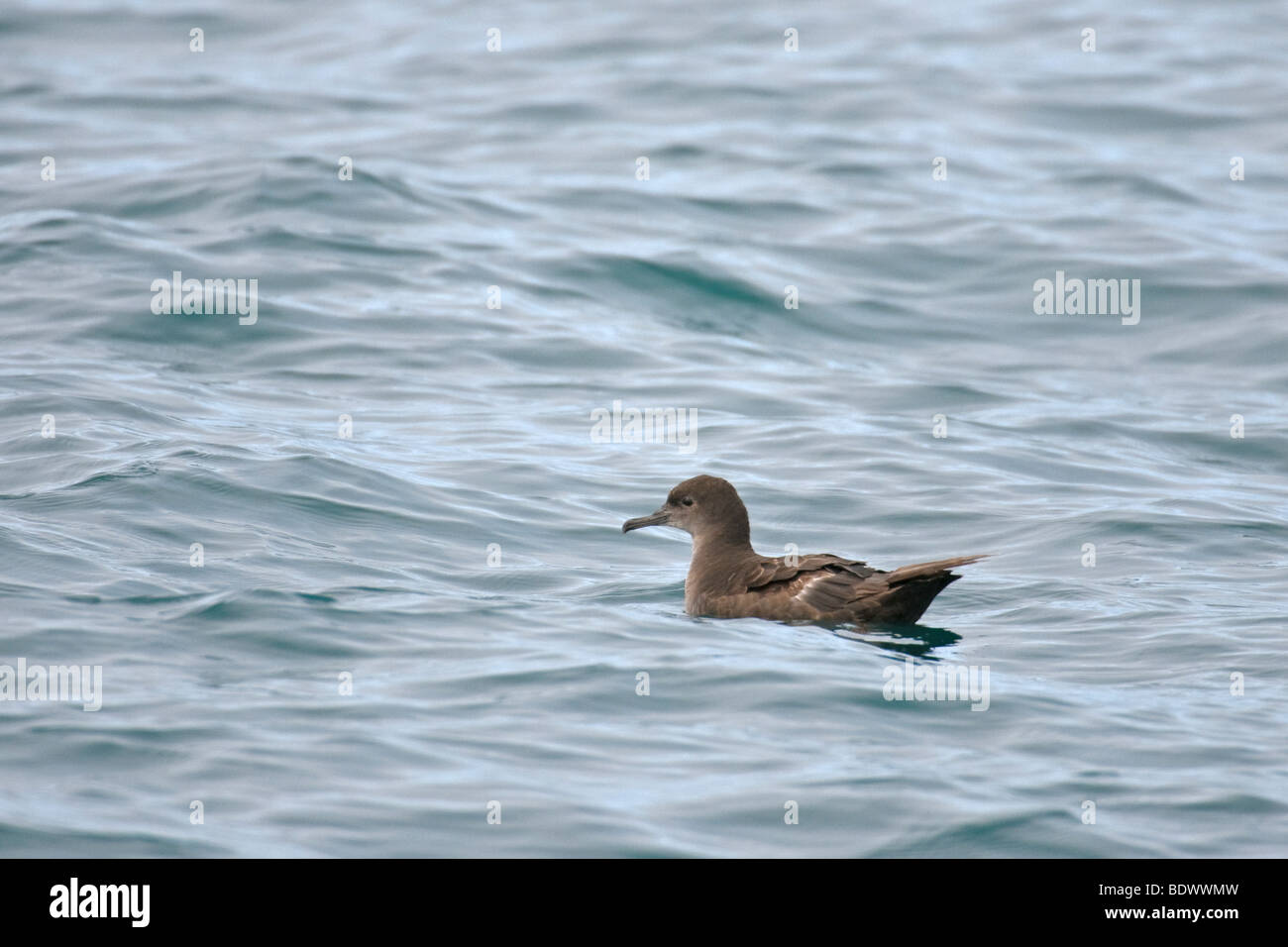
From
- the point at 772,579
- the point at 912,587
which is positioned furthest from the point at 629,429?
the point at 912,587

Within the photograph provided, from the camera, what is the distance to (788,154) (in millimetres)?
21875

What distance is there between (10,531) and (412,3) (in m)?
22.4

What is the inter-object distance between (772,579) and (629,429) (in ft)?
15.4

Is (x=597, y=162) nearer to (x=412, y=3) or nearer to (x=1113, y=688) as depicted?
(x=412, y=3)

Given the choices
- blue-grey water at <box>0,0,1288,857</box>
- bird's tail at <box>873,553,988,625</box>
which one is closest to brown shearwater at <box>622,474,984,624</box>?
bird's tail at <box>873,553,988,625</box>

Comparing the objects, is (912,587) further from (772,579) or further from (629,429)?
(629,429)

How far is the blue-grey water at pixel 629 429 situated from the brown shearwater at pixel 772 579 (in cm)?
18

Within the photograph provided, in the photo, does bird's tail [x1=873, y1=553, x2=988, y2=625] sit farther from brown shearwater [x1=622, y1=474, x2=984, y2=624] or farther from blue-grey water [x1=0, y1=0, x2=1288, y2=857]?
blue-grey water [x1=0, y1=0, x2=1288, y2=857]

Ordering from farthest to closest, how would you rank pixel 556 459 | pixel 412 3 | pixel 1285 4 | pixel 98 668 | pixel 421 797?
pixel 412 3, pixel 1285 4, pixel 556 459, pixel 98 668, pixel 421 797

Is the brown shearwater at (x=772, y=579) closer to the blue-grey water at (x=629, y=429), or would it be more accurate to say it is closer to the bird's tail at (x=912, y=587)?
the bird's tail at (x=912, y=587)

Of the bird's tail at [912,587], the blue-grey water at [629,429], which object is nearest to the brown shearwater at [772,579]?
the bird's tail at [912,587]

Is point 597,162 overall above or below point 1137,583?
above

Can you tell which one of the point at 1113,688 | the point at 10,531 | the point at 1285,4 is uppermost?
the point at 1285,4
